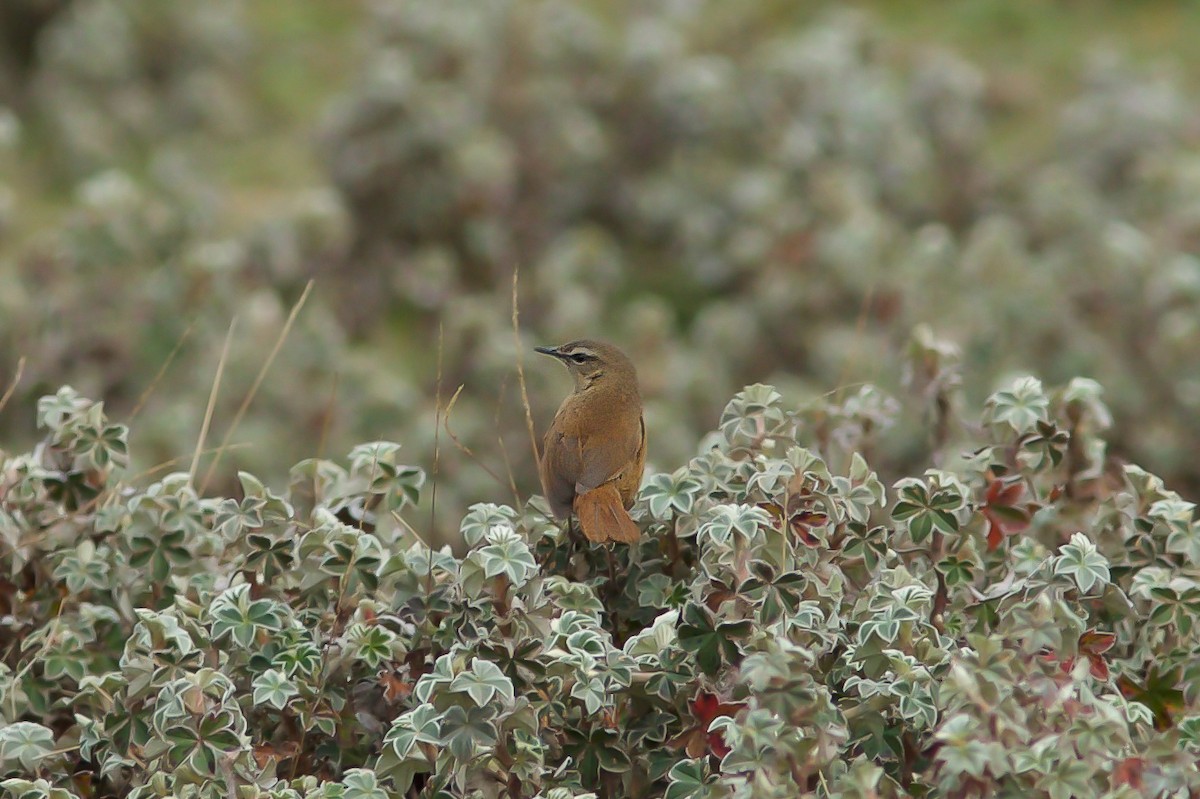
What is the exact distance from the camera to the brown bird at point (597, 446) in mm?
2486

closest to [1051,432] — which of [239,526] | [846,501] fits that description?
[846,501]

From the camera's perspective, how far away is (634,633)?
2457mm

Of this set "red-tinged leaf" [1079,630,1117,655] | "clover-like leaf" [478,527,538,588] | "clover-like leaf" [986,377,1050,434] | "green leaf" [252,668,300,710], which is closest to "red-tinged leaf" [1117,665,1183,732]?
"red-tinged leaf" [1079,630,1117,655]

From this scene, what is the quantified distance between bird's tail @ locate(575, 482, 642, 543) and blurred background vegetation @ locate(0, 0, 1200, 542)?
1.97 metres

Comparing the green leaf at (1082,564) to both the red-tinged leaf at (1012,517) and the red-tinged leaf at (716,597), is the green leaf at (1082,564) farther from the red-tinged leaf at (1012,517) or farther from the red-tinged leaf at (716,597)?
the red-tinged leaf at (716,597)

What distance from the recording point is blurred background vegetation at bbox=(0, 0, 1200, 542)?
5.47 m

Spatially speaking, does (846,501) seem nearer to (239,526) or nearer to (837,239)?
(239,526)

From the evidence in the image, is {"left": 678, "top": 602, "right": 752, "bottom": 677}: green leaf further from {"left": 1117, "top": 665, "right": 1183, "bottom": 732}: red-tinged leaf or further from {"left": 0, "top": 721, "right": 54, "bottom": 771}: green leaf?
{"left": 0, "top": 721, "right": 54, "bottom": 771}: green leaf

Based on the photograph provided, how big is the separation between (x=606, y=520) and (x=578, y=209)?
17.2 ft

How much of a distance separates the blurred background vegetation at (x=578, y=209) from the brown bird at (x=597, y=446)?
1.30 metres

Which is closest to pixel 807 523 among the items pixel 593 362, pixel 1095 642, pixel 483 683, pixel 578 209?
pixel 1095 642

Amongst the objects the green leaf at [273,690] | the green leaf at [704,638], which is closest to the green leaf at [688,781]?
the green leaf at [704,638]

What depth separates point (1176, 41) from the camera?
30.4 feet

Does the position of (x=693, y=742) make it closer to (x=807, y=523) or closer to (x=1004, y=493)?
(x=807, y=523)
